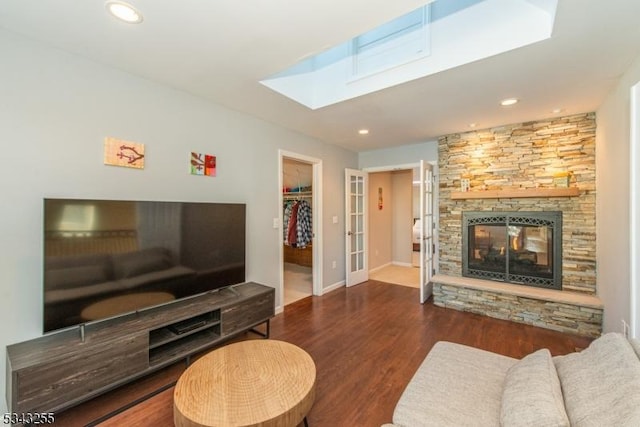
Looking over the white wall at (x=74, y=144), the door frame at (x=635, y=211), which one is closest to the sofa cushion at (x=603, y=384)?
the door frame at (x=635, y=211)

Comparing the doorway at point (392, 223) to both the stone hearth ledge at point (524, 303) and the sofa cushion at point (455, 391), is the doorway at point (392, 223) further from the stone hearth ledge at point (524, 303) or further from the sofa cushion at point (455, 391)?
the sofa cushion at point (455, 391)

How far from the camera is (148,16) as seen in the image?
164 centimetres

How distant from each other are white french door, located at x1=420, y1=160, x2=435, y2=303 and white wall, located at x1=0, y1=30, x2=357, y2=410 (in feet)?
8.23

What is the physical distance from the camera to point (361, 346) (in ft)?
9.00

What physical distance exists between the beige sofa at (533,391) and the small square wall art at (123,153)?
253 centimetres

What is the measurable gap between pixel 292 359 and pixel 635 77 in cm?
313

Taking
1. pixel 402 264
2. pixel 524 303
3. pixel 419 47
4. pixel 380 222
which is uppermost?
pixel 419 47

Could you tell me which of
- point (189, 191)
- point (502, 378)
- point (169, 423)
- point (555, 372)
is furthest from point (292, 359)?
point (189, 191)

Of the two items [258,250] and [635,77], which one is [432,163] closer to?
[635,77]

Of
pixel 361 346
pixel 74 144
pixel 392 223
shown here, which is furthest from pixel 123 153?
pixel 392 223

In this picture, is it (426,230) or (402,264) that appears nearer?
(426,230)

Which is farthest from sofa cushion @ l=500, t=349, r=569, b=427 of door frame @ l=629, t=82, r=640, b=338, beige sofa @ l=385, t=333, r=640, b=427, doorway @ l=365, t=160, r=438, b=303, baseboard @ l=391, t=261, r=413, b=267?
baseboard @ l=391, t=261, r=413, b=267

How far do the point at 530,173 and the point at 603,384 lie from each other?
3.15 metres

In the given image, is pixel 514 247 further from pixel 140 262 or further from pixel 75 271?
pixel 75 271
